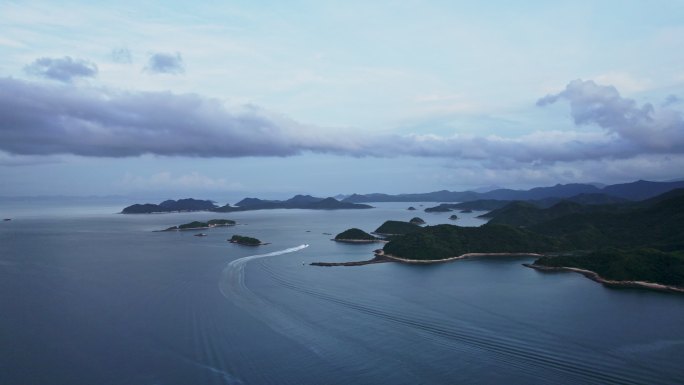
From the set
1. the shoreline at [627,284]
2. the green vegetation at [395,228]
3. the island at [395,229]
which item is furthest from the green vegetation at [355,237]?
the shoreline at [627,284]

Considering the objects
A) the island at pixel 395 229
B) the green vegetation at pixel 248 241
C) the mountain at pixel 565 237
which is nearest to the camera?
the mountain at pixel 565 237

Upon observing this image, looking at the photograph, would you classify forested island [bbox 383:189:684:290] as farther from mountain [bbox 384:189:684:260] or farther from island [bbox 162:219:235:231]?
island [bbox 162:219:235:231]

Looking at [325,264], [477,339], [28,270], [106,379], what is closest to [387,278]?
[325,264]

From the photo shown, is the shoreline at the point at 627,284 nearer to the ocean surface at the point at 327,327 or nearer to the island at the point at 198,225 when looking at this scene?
the ocean surface at the point at 327,327

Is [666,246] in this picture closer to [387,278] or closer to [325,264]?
[387,278]

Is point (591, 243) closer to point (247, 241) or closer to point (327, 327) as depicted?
point (247, 241)

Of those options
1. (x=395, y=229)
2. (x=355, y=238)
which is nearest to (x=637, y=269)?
(x=355, y=238)

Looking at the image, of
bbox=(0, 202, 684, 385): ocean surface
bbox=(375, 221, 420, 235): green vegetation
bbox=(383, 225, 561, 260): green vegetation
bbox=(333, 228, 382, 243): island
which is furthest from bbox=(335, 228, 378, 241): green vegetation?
bbox=(0, 202, 684, 385): ocean surface
